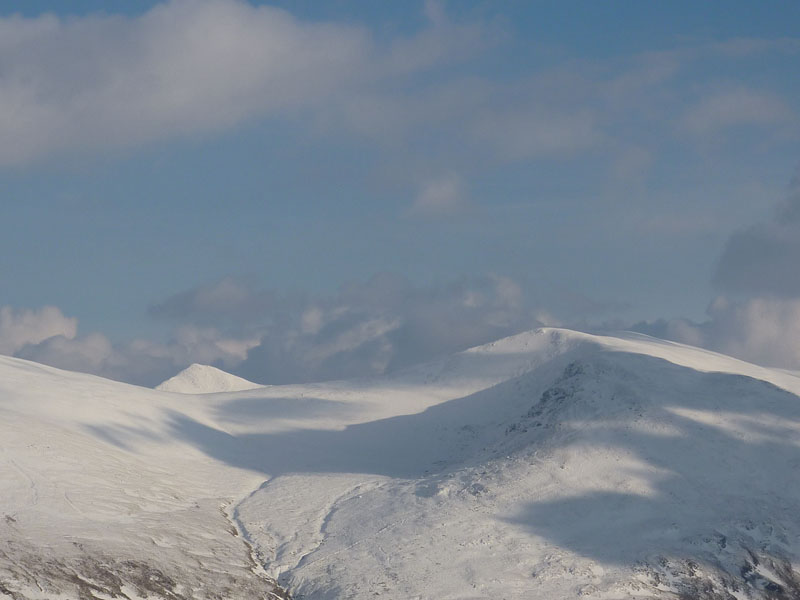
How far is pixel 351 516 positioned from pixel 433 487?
1052cm

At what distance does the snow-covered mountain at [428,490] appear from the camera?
82.7 metres

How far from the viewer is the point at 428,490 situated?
340 feet

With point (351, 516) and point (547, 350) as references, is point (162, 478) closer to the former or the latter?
point (351, 516)

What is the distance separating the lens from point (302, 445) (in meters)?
133

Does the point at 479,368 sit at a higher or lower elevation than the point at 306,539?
higher

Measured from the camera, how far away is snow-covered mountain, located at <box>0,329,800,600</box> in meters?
82.7

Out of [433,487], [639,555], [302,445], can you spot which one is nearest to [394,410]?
[302,445]

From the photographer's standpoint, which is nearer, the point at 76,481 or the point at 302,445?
the point at 76,481

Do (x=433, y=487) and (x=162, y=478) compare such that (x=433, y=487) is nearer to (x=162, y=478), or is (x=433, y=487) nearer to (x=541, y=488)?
(x=541, y=488)

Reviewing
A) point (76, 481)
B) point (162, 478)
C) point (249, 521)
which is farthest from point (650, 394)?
point (76, 481)

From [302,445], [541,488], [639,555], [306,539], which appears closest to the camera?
[639,555]

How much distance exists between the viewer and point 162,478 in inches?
4380

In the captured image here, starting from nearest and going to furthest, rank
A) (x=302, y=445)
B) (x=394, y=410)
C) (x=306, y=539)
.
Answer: (x=306, y=539)
(x=302, y=445)
(x=394, y=410)

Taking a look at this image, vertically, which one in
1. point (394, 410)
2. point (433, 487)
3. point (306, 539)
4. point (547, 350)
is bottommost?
point (306, 539)
